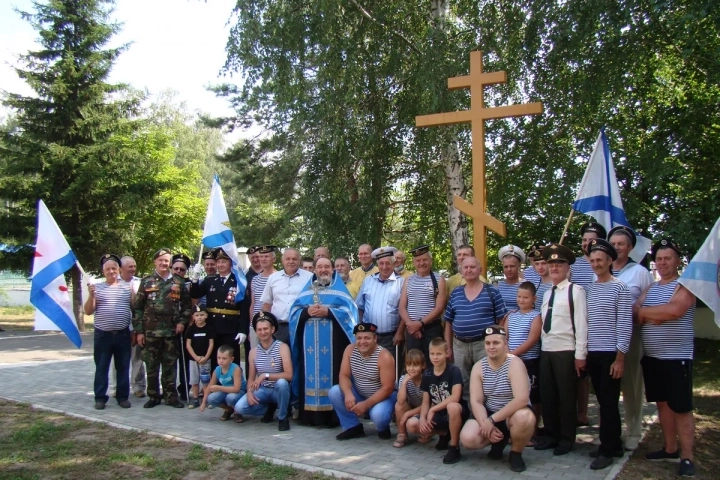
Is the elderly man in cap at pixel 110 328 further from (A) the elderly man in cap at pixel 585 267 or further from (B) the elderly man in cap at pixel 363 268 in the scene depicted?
(A) the elderly man in cap at pixel 585 267

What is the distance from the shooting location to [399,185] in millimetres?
14305

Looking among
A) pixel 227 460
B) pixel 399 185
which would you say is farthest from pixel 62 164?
pixel 227 460

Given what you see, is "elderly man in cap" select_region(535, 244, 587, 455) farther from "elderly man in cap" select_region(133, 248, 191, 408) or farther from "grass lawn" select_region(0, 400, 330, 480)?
"elderly man in cap" select_region(133, 248, 191, 408)

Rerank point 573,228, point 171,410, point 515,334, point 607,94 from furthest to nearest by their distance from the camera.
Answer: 1. point 573,228
2. point 607,94
3. point 171,410
4. point 515,334

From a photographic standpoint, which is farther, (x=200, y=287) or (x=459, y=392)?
(x=200, y=287)

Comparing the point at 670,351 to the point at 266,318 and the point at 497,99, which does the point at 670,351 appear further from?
the point at 497,99

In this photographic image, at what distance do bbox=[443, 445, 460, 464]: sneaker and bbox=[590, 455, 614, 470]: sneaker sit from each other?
1.05m

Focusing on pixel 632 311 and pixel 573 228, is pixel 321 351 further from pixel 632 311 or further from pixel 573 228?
pixel 573 228

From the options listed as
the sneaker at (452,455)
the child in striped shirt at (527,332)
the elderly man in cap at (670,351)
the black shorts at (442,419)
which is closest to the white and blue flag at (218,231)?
the black shorts at (442,419)

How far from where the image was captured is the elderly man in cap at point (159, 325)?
24.1 ft

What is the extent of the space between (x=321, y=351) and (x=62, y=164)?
14963mm

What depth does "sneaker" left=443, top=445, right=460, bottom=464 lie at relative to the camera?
16.5 feet

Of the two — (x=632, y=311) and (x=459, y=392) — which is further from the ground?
(x=632, y=311)

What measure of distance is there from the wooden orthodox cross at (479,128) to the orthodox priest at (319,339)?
1.62m
